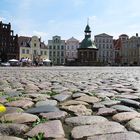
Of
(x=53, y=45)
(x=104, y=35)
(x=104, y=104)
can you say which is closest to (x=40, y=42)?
(x=53, y=45)

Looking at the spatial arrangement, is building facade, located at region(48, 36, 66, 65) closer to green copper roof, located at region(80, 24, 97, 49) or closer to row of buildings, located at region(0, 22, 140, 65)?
row of buildings, located at region(0, 22, 140, 65)

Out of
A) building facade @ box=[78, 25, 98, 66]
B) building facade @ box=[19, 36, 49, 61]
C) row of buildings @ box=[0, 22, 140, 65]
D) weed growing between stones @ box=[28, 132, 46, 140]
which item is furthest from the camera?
building facade @ box=[19, 36, 49, 61]

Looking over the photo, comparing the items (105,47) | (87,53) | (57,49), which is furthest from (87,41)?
(105,47)

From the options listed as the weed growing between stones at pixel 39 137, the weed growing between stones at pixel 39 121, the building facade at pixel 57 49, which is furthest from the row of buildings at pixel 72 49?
the weed growing between stones at pixel 39 137

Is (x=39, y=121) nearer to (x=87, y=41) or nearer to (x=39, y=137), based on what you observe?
(x=39, y=137)

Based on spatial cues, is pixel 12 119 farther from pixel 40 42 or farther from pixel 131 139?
pixel 40 42

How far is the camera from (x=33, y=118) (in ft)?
10.7

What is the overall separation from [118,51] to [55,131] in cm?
11401

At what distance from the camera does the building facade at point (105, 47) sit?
111375mm

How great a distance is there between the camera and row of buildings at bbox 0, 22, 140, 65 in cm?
8188

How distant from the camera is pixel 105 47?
113m

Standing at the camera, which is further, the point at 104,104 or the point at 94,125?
the point at 104,104

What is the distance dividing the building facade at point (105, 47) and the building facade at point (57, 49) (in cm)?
1255

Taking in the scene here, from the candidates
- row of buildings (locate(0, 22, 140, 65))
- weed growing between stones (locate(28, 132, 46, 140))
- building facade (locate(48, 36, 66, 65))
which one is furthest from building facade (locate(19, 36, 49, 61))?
weed growing between stones (locate(28, 132, 46, 140))
